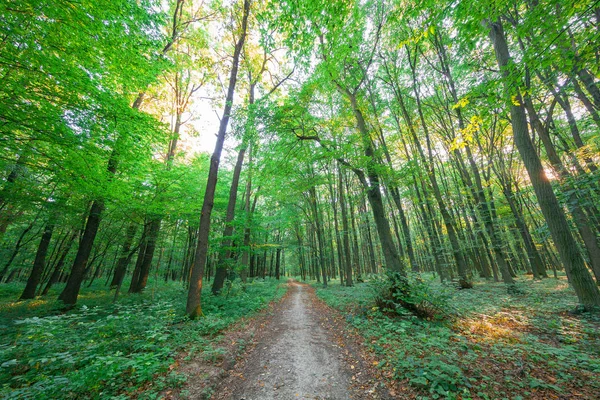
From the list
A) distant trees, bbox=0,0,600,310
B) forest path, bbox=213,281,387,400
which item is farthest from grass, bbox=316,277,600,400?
distant trees, bbox=0,0,600,310

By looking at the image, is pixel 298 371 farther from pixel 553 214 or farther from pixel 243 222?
pixel 243 222

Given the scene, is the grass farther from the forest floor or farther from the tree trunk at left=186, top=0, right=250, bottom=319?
the tree trunk at left=186, top=0, right=250, bottom=319

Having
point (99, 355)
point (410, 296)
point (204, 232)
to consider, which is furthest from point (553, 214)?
point (99, 355)

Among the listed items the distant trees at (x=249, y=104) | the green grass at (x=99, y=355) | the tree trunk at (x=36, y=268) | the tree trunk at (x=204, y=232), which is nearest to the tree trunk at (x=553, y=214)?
the distant trees at (x=249, y=104)

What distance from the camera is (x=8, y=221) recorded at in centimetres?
978

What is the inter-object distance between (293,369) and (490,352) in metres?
3.99

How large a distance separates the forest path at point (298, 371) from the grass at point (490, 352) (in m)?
0.68

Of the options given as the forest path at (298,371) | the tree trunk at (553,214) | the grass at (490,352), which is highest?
the tree trunk at (553,214)

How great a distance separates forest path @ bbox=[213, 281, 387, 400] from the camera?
357cm

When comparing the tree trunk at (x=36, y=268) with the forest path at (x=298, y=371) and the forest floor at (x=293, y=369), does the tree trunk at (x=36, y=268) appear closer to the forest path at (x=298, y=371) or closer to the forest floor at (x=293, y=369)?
the forest floor at (x=293, y=369)

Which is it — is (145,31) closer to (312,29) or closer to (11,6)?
(11,6)

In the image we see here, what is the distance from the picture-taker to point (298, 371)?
4234 millimetres

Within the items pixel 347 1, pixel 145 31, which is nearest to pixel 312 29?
pixel 347 1

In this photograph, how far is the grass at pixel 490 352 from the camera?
3.03 m
